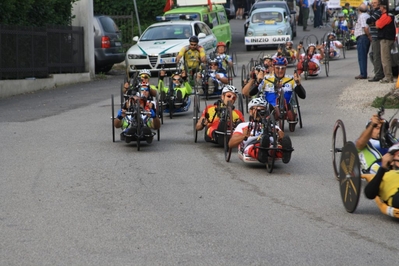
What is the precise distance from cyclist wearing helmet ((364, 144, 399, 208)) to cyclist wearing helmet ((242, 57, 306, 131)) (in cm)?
684

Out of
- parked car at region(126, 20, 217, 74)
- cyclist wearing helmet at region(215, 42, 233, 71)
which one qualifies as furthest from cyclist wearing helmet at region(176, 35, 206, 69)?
parked car at region(126, 20, 217, 74)

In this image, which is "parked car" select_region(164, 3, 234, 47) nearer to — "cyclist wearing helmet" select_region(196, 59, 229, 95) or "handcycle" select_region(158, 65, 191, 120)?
"cyclist wearing helmet" select_region(196, 59, 229, 95)

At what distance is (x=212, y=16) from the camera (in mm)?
34562

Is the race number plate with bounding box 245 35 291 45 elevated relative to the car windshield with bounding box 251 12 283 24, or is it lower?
lower

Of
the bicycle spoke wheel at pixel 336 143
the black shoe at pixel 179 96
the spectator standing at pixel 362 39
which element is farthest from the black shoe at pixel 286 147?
the spectator standing at pixel 362 39

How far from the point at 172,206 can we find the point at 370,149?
2447 mm

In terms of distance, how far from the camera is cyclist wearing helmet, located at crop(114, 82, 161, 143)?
14578mm

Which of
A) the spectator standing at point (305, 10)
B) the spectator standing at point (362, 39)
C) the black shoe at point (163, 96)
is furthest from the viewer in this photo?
the spectator standing at point (305, 10)

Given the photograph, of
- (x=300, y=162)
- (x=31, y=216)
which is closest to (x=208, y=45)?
(x=300, y=162)

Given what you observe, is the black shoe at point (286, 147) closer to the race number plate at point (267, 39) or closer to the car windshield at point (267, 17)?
the race number plate at point (267, 39)

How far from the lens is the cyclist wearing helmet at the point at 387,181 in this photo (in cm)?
901

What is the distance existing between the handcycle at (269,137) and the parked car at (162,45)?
45.1ft

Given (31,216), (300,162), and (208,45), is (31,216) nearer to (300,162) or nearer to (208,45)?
(300,162)

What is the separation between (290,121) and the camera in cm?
1631
